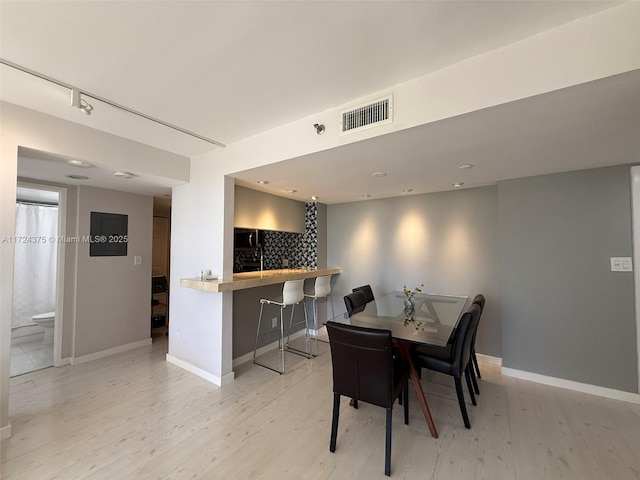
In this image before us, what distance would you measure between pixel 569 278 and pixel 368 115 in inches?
106

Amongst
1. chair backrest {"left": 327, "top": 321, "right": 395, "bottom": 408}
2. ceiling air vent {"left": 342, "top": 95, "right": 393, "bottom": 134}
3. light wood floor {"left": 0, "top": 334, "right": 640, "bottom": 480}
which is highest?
ceiling air vent {"left": 342, "top": 95, "right": 393, "bottom": 134}

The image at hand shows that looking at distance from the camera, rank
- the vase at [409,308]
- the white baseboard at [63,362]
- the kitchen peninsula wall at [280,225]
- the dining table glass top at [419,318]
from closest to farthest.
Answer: the dining table glass top at [419,318] → the vase at [409,308] → the white baseboard at [63,362] → the kitchen peninsula wall at [280,225]

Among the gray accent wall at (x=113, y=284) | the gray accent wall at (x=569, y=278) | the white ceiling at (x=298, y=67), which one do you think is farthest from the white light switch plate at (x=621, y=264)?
the gray accent wall at (x=113, y=284)

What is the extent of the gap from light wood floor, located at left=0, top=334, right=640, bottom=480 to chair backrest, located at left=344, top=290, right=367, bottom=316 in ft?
2.66

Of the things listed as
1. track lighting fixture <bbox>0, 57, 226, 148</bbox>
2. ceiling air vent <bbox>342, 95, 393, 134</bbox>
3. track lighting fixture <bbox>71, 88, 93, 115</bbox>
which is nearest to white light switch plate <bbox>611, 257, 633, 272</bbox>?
ceiling air vent <bbox>342, 95, 393, 134</bbox>

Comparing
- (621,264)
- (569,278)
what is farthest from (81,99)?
(621,264)

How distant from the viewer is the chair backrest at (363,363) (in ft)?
5.52

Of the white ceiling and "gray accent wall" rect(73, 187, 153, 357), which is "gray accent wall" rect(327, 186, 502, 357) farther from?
"gray accent wall" rect(73, 187, 153, 357)

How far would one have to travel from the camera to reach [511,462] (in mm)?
1750

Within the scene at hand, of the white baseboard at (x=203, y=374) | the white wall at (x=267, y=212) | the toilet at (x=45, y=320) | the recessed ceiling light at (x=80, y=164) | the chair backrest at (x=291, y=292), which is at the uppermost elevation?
the recessed ceiling light at (x=80, y=164)

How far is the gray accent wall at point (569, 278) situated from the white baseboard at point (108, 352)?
4723 millimetres

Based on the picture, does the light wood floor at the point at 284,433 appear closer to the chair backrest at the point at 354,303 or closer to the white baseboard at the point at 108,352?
the white baseboard at the point at 108,352

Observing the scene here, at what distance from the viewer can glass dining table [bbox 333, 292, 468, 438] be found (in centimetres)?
201

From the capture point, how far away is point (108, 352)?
11.4 feet
